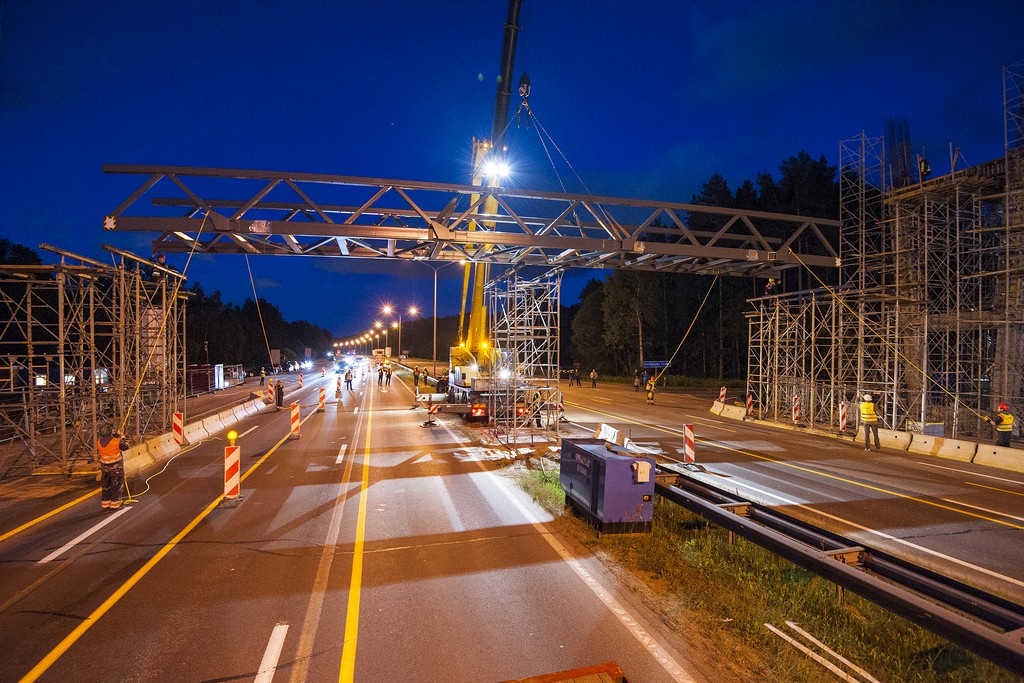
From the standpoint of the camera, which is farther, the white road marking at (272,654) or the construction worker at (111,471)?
the construction worker at (111,471)

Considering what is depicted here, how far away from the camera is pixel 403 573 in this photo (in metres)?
6.99

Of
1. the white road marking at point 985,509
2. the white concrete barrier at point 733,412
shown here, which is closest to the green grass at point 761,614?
the white road marking at point 985,509

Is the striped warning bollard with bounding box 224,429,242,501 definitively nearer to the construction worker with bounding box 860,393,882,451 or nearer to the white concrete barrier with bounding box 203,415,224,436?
the white concrete barrier with bounding box 203,415,224,436

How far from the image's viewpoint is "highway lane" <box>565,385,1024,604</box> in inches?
309

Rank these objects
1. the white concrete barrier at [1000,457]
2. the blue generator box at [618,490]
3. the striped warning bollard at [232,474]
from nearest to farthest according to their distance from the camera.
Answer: the blue generator box at [618,490] → the striped warning bollard at [232,474] → the white concrete barrier at [1000,457]

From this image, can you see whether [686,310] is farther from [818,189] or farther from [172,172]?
[172,172]

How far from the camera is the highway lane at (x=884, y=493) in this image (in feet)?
25.7

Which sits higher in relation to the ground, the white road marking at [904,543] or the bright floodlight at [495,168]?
the bright floodlight at [495,168]

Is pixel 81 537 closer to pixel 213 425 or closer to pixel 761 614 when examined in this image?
pixel 761 614

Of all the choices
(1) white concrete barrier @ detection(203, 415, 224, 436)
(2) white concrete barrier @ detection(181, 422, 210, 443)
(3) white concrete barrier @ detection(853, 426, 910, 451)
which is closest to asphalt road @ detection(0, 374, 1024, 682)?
(3) white concrete barrier @ detection(853, 426, 910, 451)

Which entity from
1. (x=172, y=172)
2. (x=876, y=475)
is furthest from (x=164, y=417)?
(x=876, y=475)

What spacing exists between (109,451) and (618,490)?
364 inches

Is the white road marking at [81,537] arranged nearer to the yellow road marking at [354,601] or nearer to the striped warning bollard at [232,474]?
the striped warning bollard at [232,474]

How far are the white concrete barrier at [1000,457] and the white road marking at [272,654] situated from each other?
17885 millimetres
